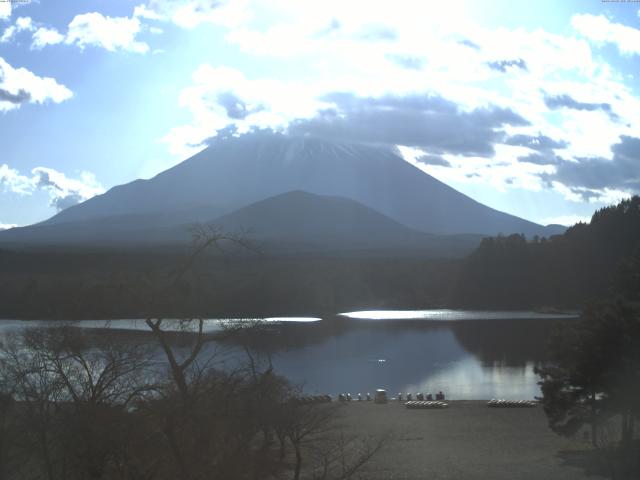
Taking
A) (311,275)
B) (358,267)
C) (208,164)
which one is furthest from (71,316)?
(208,164)

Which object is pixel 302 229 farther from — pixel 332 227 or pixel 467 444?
pixel 467 444

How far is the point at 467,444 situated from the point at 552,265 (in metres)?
44.8

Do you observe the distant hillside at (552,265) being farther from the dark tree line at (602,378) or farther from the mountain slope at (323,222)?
the mountain slope at (323,222)

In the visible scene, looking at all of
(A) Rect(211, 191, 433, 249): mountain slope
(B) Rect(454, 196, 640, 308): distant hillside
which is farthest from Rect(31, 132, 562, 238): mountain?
(B) Rect(454, 196, 640, 308): distant hillside

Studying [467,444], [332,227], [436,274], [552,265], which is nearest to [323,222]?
[332,227]

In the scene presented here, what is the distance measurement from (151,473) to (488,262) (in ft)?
176

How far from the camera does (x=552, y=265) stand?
185ft

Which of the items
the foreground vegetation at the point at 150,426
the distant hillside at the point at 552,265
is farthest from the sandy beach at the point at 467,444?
the distant hillside at the point at 552,265

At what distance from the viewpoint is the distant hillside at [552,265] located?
2101 inches

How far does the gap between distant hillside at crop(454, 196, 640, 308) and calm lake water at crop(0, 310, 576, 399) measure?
7.94 metres

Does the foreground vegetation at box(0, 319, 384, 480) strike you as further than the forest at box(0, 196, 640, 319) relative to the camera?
No

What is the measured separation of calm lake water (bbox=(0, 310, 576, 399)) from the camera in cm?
2308

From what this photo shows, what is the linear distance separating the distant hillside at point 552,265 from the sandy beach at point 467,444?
36.9 m

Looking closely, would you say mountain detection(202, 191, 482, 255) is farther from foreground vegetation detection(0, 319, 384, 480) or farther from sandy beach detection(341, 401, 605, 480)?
foreground vegetation detection(0, 319, 384, 480)
